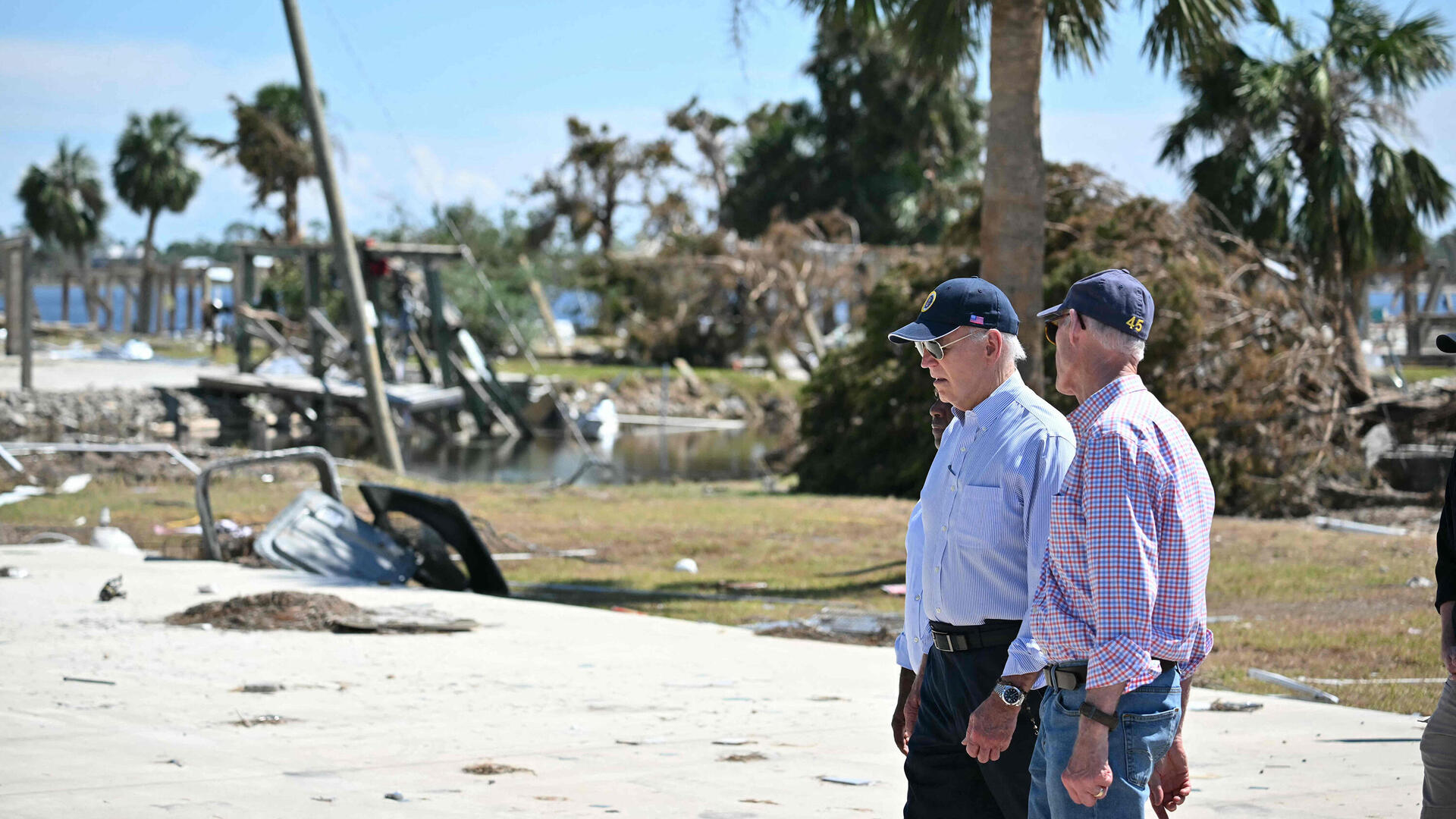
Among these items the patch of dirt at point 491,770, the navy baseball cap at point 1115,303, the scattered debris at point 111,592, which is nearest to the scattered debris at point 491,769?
the patch of dirt at point 491,770

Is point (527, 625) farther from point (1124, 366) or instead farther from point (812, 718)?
point (1124, 366)

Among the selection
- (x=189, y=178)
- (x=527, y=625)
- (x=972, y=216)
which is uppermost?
(x=189, y=178)

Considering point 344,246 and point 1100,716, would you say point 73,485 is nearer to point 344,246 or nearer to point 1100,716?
→ point 344,246

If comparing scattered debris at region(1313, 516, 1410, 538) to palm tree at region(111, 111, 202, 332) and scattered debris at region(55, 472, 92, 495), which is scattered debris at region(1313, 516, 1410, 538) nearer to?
scattered debris at region(55, 472, 92, 495)

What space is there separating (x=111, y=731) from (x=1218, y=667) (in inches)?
218

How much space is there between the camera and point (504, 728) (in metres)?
5.97

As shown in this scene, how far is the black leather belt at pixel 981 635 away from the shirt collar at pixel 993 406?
50 cm

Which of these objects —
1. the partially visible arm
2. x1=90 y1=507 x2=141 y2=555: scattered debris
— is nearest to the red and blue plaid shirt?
the partially visible arm

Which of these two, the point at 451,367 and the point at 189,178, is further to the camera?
the point at 189,178

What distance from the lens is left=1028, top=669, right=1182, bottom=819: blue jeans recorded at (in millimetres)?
2838

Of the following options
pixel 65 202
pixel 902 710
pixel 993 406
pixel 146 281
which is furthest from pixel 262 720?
pixel 65 202

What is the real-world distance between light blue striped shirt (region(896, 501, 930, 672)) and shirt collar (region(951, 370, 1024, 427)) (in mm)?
292

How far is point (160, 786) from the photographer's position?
4785mm

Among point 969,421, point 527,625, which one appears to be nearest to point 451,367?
point 527,625
